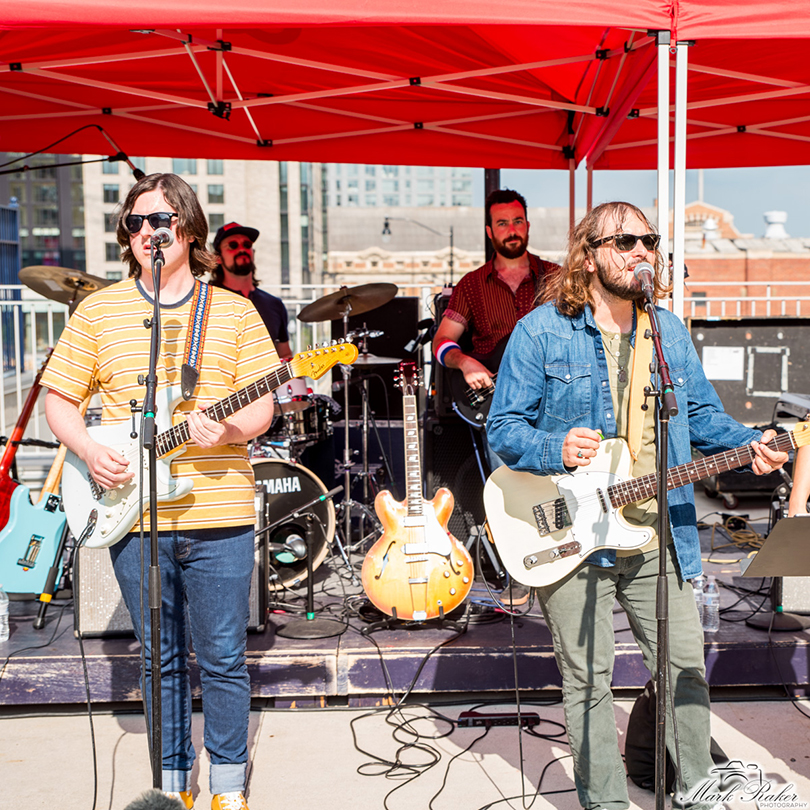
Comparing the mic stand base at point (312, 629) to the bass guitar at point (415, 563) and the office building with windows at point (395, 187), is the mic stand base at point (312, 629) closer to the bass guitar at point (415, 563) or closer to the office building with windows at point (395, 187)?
the bass guitar at point (415, 563)

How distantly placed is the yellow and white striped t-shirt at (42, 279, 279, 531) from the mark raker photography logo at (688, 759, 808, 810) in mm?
1674

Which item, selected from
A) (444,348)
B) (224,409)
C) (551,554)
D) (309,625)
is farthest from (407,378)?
(551,554)

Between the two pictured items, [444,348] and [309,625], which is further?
[444,348]

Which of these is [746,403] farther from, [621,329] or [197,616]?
[197,616]

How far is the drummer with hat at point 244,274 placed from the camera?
588cm

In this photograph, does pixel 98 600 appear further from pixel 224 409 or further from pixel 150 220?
pixel 150 220

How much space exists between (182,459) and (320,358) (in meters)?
0.56

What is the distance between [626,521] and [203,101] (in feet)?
12.6

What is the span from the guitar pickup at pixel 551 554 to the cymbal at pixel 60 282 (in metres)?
3.61

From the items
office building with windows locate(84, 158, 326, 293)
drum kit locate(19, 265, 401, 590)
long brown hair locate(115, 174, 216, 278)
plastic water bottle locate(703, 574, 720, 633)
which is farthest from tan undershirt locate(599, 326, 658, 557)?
office building with windows locate(84, 158, 326, 293)

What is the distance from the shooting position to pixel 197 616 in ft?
9.34

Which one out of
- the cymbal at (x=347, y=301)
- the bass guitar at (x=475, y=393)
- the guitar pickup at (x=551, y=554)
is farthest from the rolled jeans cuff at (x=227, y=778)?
the cymbal at (x=347, y=301)

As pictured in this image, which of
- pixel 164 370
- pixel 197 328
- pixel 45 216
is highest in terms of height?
pixel 45 216

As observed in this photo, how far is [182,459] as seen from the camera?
2826 mm
